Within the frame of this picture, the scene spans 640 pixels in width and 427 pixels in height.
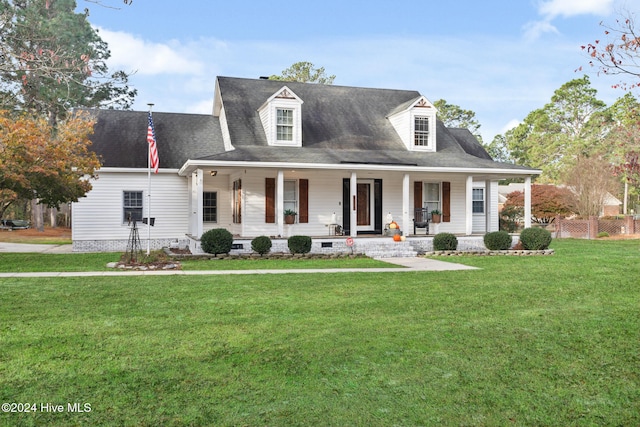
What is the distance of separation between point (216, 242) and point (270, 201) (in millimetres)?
3581

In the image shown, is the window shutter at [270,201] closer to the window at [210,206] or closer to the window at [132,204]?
the window at [210,206]

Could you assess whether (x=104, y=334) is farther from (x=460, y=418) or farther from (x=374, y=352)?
(x=460, y=418)

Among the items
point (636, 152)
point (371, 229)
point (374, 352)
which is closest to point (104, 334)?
point (374, 352)

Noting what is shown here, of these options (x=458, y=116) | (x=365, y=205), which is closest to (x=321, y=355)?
(x=365, y=205)

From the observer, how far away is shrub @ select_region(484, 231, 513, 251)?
721 inches

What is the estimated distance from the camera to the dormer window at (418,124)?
21.3m

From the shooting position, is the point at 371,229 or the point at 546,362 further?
the point at 371,229

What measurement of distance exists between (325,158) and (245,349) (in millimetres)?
12742

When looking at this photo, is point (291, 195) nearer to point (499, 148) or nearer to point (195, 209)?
point (195, 209)

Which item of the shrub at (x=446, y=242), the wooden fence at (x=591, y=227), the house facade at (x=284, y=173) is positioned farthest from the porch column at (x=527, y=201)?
the wooden fence at (x=591, y=227)

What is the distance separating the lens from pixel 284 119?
19906 mm

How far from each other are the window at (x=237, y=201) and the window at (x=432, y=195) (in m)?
7.66

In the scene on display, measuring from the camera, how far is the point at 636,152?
9.28 metres

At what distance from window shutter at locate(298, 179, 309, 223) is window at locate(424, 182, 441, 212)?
5.23 m
